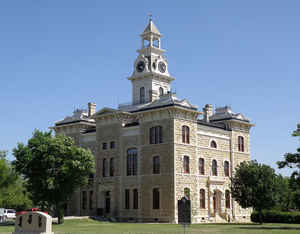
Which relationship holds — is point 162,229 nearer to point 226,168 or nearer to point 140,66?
point 226,168

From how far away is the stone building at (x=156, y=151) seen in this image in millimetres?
54781

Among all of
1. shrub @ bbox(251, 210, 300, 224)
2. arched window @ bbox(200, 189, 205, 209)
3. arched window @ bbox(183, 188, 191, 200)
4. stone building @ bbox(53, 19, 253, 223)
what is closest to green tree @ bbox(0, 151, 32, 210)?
stone building @ bbox(53, 19, 253, 223)

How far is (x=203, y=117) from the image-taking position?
215 feet

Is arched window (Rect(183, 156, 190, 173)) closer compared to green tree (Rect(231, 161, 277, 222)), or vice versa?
green tree (Rect(231, 161, 277, 222))

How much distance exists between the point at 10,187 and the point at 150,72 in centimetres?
2341

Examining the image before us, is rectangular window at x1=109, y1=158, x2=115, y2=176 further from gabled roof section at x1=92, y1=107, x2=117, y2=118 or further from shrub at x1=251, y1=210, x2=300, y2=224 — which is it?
shrub at x1=251, y1=210, x2=300, y2=224

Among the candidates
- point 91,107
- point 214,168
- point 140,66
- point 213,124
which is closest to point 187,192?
point 214,168

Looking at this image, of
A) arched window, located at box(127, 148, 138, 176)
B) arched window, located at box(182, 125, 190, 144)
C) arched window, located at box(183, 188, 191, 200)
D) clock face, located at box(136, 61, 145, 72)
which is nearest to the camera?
arched window, located at box(183, 188, 191, 200)

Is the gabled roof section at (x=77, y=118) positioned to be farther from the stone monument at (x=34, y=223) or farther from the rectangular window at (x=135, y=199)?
the stone monument at (x=34, y=223)

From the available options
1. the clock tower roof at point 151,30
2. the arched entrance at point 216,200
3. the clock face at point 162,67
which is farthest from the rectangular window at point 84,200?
the clock tower roof at point 151,30

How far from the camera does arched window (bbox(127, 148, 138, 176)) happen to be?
191ft

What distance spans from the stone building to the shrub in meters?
4.62

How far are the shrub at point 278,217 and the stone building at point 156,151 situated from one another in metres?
4.62

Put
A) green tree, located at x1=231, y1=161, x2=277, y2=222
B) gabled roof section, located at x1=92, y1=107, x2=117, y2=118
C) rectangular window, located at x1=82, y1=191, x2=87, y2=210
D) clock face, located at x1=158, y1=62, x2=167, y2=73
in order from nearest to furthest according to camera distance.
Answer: green tree, located at x1=231, y1=161, x2=277, y2=222 → gabled roof section, located at x1=92, y1=107, x2=117, y2=118 → rectangular window, located at x1=82, y1=191, x2=87, y2=210 → clock face, located at x1=158, y1=62, x2=167, y2=73
